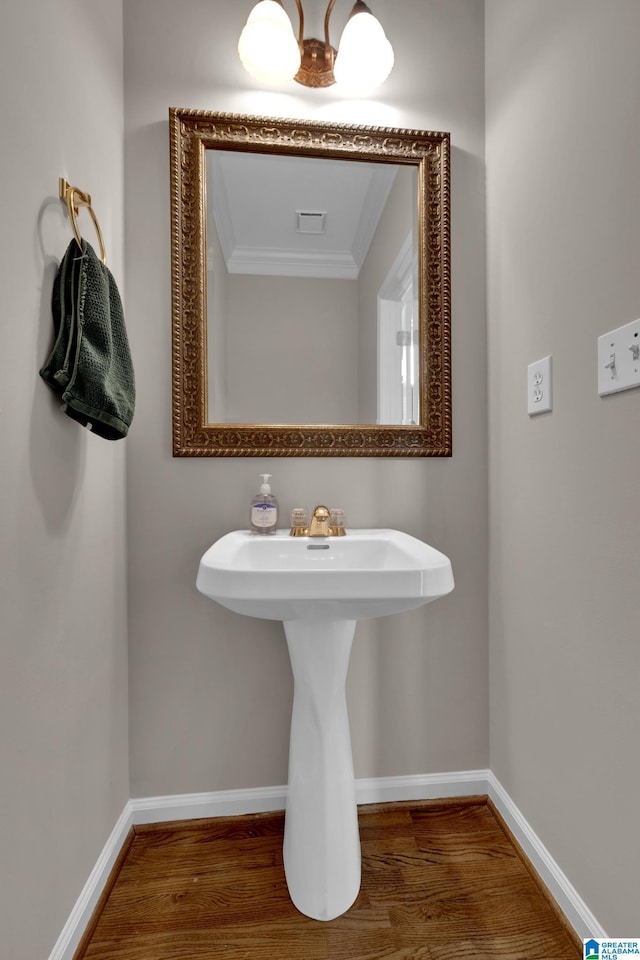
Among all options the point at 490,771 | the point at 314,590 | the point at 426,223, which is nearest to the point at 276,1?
the point at 426,223

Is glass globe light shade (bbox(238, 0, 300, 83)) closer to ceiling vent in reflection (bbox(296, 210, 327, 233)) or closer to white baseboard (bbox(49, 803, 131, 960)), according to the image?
ceiling vent in reflection (bbox(296, 210, 327, 233))

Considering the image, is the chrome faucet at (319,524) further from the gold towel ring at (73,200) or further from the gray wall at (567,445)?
the gold towel ring at (73,200)

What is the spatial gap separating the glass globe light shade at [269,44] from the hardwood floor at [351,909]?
6.45 feet

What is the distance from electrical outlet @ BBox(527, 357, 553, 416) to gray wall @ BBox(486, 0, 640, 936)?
1.2 inches

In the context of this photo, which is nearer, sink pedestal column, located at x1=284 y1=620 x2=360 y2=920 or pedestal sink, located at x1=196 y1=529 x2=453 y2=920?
pedestal sink, located at x1=196 y1=529 x2=453 y2=920

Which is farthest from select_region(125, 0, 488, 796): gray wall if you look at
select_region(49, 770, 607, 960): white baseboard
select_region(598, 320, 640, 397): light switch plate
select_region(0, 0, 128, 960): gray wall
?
select_region(598, 320, 640, 397): light switch plate

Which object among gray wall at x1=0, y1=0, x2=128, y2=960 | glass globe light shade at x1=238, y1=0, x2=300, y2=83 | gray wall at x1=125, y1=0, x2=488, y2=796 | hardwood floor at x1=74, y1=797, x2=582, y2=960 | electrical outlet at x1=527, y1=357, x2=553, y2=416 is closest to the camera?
gray wall at x1=0, y1=0, x2=128, y2=960

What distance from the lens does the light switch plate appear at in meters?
0.85

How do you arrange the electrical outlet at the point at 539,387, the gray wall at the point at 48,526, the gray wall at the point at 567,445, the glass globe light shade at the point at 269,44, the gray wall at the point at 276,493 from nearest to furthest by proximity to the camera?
1. the gray wall at the point at 48,526
2. the gray wall at the point at 567,445
3. the electrical outlet at the point at 539,387
4. the glass globe light shade at the point at 269,44
5. the gray wall at the point at 276,493

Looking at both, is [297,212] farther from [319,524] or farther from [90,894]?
[90,894]

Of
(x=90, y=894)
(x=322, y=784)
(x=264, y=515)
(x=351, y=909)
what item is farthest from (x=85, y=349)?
(x=351, y=909)

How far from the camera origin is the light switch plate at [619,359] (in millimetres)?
854

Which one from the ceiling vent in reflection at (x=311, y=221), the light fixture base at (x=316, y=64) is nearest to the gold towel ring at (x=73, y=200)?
the ceiling vent in reflection at (x=311, y=221)

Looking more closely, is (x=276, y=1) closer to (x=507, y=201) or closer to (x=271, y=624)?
(x=507, y=201)
